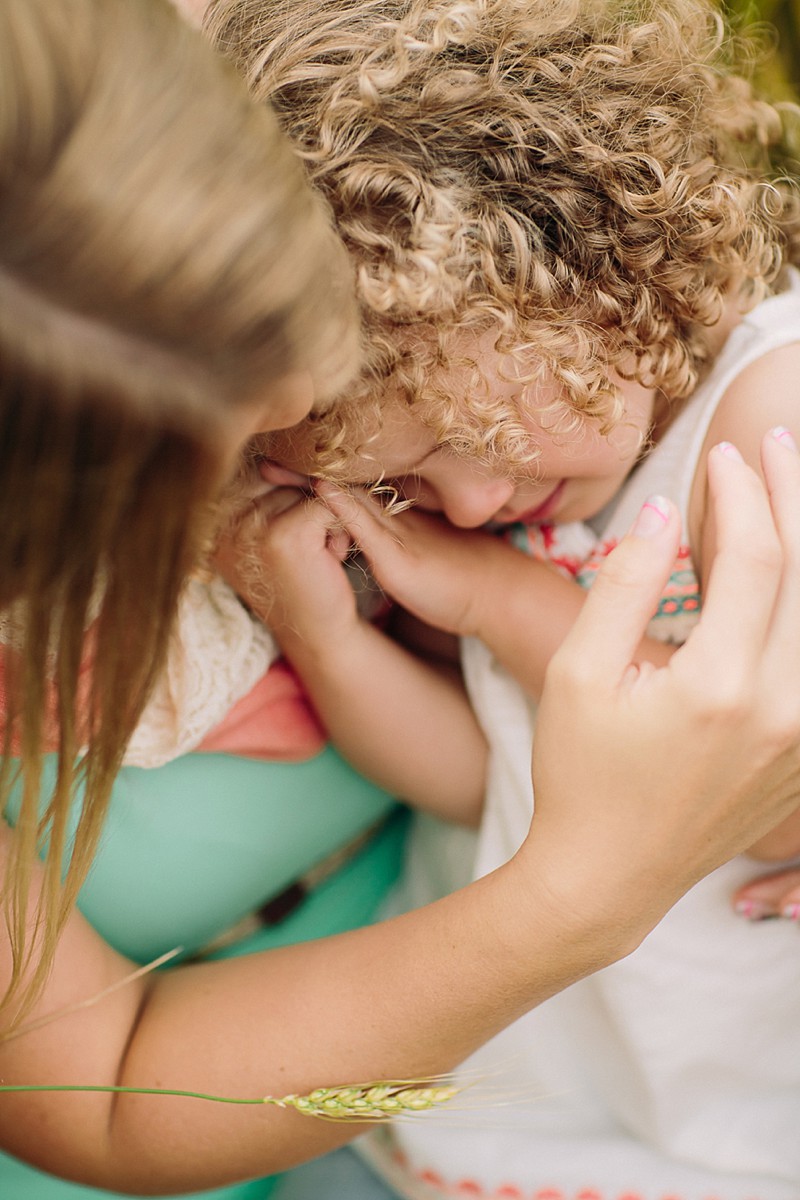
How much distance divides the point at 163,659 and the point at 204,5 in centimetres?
69

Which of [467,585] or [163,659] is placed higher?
[163,659]

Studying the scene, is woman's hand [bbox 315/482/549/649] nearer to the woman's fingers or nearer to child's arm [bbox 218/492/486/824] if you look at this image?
child's arm [bbox 218/492/486/824]

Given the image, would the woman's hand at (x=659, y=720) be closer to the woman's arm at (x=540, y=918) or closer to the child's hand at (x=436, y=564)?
the woman's arm at (x=540, y=918)

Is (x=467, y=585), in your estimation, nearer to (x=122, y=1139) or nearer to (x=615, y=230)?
(x=615, y=230)

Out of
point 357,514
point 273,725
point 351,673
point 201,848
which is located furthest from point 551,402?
point 201,848

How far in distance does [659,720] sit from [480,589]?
388 mm

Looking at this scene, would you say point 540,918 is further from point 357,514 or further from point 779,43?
point 779,43

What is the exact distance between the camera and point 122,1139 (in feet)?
2.82

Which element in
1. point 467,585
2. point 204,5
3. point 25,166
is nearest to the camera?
point 25,166

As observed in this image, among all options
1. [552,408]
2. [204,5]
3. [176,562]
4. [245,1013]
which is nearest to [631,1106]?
[245,1013]

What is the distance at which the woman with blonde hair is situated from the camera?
0.46 meters

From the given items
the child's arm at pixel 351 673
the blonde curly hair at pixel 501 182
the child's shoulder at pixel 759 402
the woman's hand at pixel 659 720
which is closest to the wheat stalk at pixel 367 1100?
the woman's hand at pixel 659 720

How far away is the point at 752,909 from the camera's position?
1082 mm

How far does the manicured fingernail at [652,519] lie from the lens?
756 millimetres
